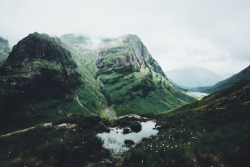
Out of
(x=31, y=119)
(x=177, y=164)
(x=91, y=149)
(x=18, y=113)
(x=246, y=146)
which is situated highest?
(x=246, y=146)

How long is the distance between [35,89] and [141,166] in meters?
246

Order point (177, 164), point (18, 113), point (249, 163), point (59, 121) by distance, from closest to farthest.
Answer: point (249, 163) < point (177, 164) < point (59, 121) < point (18, 113)

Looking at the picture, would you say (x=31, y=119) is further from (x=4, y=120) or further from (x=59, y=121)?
(x=59, y=121)

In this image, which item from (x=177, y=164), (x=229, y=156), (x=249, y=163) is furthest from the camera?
(x=177, y=164)

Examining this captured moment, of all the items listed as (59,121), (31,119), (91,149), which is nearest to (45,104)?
(31,119)

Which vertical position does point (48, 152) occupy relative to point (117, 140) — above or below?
above

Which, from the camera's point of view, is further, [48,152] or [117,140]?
[117,140]

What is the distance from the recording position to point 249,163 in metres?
6.20

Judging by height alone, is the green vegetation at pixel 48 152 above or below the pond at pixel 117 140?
above

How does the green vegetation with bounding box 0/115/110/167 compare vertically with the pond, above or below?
above

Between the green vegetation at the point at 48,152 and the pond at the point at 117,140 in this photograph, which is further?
the pond at the point at 117,140

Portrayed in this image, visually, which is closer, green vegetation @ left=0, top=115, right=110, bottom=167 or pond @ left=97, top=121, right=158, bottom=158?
green vegetation @ left=0, top=115, right=110, bottom=167

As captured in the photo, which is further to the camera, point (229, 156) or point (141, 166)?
point (141, 166)

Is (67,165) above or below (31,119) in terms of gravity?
above
